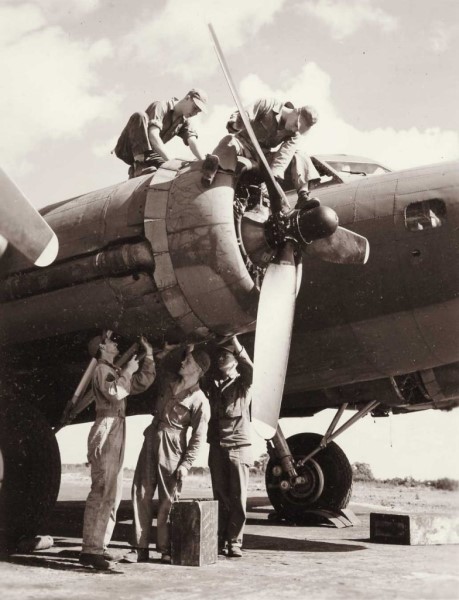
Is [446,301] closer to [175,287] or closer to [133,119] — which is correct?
[175,287]

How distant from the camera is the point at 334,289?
24.1ft

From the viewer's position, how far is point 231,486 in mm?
6664

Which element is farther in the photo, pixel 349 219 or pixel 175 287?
pixel 349 219

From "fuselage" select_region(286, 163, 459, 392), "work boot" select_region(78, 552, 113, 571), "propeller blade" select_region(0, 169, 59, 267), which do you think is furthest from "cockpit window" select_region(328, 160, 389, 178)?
"work boot" select_region(78, 552, 113, 571)

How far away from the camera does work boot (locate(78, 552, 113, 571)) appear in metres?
5.55

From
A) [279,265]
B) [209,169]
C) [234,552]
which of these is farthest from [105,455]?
[209,169]

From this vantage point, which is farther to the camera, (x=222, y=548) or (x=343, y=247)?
(x=222, y=548)

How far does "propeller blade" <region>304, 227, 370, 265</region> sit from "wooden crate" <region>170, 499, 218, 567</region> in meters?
2.51

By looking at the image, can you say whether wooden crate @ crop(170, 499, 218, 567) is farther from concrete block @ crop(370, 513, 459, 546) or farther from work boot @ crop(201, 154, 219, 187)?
work boot @ crop(201, 154, 219, 187)

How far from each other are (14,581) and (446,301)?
4.61 meters

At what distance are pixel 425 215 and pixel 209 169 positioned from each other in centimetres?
226

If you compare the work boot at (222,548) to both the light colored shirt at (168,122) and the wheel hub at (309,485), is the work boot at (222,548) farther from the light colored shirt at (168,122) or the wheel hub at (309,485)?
the light colored shirt at (168,122)

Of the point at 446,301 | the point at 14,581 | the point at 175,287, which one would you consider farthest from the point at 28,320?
the point at 446,301

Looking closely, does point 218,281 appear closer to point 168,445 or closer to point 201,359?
point 201,359
